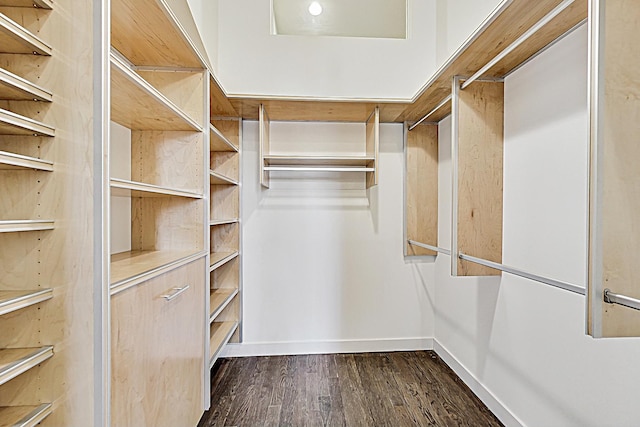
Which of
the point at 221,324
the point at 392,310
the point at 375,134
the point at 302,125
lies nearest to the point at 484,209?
the point at 375,134

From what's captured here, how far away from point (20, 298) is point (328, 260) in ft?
7.96

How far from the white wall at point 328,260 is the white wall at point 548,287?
0.88m

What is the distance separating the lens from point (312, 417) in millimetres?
2242

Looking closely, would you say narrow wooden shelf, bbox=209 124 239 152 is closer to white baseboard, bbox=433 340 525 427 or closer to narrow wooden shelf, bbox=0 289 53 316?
narrow wooden shelf, bbox=0 289 53 316

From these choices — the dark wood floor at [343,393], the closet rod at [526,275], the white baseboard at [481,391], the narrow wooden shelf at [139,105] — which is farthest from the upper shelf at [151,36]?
the white baseboard at [481,391]

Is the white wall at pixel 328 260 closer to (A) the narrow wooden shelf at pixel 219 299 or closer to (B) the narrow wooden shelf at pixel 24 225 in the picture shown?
(A) the narrow wooden shelf at pixel 219 299

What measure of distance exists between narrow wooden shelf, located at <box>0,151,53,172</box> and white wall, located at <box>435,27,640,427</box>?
181cm

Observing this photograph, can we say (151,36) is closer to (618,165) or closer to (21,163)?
(21,163)

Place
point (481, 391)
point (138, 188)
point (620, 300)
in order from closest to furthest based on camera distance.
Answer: point (620, 300) < point (138, 188) < point (481, 391)

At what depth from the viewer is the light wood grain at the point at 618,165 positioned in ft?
3.42

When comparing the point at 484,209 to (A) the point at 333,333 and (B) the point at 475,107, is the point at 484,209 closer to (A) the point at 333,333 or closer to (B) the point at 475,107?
(B) the point at 475,107

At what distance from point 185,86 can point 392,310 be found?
90.4 inches

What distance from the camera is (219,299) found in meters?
2.73

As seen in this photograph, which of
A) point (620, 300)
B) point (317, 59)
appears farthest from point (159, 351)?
point (317, 59)
